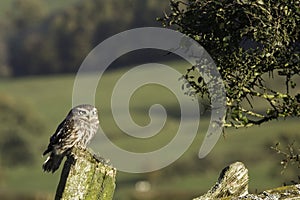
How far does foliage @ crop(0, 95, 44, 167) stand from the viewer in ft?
453

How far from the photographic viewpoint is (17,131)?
14175cm

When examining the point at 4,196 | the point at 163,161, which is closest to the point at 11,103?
the point at 163,161

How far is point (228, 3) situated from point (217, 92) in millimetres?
1606

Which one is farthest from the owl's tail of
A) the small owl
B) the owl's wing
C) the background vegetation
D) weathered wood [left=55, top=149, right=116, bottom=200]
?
the background vegetation

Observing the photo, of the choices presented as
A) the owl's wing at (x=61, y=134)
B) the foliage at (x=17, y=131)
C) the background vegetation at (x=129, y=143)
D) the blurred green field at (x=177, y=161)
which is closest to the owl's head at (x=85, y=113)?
the owl's wing at (x=61, y=134)

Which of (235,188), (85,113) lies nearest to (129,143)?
(85,113)

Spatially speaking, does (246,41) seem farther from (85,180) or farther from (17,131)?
(17,131)

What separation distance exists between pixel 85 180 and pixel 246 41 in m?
6.52

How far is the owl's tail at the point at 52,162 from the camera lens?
1452cm

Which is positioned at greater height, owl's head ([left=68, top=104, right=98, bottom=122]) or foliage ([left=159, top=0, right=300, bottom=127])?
owl's head ([left=68, top=104, right=98, bottom=122])

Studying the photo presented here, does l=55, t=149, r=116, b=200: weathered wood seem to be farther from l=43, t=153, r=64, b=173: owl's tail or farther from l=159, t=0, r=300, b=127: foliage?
l=43, t=153, r=64, b=173: owl's tail

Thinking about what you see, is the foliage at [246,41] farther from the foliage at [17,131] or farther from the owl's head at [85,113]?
the foliage at [17,131]

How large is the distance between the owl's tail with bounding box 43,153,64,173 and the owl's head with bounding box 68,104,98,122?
1.61m

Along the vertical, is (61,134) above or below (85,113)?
below
